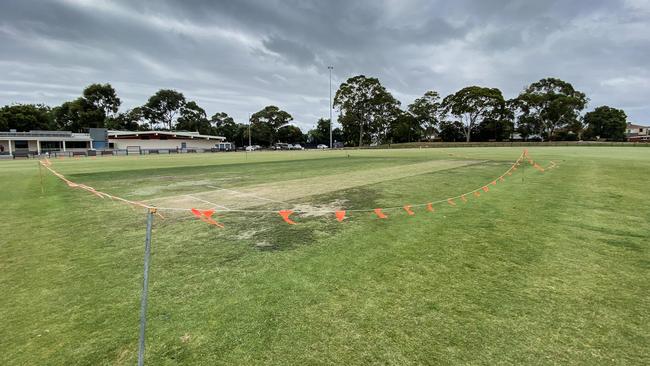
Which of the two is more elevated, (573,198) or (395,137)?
(395,137)

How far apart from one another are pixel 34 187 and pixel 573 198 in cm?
1848

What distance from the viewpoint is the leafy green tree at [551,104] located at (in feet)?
221

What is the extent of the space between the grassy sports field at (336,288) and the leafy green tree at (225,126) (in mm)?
96883

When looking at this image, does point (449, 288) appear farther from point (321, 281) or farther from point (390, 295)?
point (321, 281)

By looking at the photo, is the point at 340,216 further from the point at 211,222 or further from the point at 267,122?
the point at 267,122

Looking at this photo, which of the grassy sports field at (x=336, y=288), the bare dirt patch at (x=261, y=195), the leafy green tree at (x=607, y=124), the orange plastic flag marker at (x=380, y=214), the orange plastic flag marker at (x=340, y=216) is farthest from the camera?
the leafy green tree at (x=607, y=124)

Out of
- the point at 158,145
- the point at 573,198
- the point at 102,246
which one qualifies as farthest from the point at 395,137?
the point at 102,246

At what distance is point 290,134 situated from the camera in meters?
102

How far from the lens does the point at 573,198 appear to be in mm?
8695

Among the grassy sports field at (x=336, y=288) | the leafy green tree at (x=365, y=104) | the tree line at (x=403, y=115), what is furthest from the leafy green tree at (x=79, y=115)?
the grassy sports field at (x=336, y=288)

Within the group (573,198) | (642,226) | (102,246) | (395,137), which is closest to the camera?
(102,246)

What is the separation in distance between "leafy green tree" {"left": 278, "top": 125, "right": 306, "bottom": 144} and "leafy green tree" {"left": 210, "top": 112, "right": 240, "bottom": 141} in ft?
45.1

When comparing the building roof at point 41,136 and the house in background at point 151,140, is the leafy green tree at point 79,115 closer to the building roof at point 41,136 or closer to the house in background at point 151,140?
the building roof at point 41,136

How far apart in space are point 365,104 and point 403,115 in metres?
12.0
